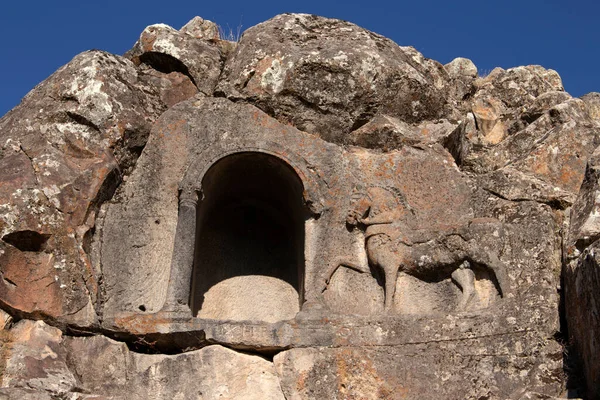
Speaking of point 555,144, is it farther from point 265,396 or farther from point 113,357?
point 113,357

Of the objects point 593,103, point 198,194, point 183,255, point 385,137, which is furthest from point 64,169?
point 593,103

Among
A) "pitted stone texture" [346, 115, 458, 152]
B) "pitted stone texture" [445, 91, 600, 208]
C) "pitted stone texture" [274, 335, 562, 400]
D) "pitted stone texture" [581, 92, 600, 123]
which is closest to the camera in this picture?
"pitted stone texture" [274, 335, 562, 400]

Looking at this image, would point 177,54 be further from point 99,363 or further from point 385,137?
point 99,363

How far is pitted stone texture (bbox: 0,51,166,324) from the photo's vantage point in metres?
8.54

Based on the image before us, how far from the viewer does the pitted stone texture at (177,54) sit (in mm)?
10484

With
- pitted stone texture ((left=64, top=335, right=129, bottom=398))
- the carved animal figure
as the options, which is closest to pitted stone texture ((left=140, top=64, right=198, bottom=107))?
the carved animal figure

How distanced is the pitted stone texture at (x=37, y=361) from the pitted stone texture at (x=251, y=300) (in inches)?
71.4

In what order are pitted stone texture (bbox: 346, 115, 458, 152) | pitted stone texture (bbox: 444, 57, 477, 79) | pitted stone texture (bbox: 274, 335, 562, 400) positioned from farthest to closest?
1. pitted stone texture (bbox: 444, 57, 477, 79)
2. pitted stone texture (bbox: 346, 115, 458, 152)
3. pitted stone texture (bbox: 274, 335, 562, 400)

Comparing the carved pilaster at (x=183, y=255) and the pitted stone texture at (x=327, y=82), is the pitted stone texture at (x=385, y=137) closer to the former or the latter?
the pitted stone texture at (x=327, y=82)

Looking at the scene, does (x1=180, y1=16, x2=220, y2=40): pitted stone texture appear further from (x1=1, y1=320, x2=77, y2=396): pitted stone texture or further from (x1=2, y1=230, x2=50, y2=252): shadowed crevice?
(x1=1, y1=320, x2=77, y2=396): pitted stone texture

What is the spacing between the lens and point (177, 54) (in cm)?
1057

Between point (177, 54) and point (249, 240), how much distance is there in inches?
90.7

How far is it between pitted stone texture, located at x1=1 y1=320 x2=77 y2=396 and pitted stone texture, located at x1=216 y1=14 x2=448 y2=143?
332 centimetres

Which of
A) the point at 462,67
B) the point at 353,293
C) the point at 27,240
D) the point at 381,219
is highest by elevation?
the point at 462,67
